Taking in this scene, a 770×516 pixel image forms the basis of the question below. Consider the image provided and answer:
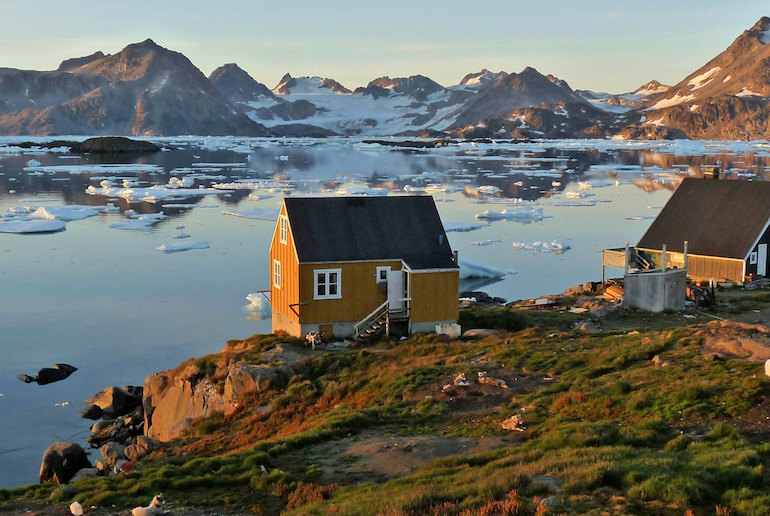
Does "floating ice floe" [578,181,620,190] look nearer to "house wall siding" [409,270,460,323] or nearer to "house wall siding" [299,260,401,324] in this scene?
"house wall siding" [409,270,460,323]

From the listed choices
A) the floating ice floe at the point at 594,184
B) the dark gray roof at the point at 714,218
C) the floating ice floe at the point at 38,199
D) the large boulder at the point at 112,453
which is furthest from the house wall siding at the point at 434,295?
the floating ice floe at the point at 594,184

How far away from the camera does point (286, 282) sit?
27438mm

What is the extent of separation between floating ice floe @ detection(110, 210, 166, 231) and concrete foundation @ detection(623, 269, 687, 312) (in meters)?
38.3

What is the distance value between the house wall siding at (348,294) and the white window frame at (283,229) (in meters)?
1.77

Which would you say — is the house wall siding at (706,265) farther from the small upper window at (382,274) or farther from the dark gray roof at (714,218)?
the small upper window at (382,274)

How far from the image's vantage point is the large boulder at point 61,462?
1964 centimetres

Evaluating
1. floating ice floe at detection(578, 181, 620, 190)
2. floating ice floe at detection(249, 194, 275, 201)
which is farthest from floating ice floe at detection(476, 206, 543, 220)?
floating ice floe at detection(578, 181, 620, 190)

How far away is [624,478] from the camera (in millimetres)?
11164

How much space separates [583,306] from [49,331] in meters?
19.8

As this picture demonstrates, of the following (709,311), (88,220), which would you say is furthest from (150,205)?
(709,311)

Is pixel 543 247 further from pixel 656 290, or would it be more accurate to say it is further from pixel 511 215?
pixel 656 290

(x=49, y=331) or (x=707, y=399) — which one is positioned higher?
(x=707, y=399)

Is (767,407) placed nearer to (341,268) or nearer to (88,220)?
(341,268)

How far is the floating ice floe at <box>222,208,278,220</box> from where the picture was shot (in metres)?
62.9
